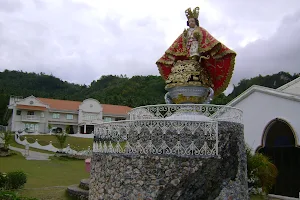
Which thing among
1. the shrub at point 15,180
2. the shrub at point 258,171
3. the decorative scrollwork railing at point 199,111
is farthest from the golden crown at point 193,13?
the shrub at point 15,180

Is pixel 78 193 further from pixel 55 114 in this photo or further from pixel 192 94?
pixel 55 114

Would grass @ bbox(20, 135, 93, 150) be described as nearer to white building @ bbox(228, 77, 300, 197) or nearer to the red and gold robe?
white building @ bbox(228, 77, 300, 197)

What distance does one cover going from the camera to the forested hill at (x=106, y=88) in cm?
4575

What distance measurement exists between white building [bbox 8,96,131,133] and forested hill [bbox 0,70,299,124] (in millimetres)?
7491

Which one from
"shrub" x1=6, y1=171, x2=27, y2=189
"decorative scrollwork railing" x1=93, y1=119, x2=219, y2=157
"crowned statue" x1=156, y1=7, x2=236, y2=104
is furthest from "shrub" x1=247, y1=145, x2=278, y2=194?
"shrub" x1=6, y1=171, x2=27, y2=189

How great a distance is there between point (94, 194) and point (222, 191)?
11.7ft

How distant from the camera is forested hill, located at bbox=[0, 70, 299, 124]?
4575 cm

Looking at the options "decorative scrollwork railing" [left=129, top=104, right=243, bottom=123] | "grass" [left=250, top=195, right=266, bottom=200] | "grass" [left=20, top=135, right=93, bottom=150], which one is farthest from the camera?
"grass" [left=20, top=135, right=93, bottom=150]

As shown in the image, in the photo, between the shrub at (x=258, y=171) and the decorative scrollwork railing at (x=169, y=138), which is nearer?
the decorative scrollwork railing at (x=169, y=138)

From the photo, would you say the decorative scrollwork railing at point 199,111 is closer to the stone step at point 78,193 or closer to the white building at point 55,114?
the stone step at point 78,193

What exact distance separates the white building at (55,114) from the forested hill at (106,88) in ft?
A: 24.6

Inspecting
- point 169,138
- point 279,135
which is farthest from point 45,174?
point 279,135

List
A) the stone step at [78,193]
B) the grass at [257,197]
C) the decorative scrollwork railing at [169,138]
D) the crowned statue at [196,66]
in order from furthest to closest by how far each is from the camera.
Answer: the grass at [257,197]
the stone step at [78,193]
the crowned statue at [196,66]
the decorative scrollwork railing at [169,138]

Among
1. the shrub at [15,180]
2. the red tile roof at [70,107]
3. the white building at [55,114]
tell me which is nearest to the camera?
the shrub at [15,180]
